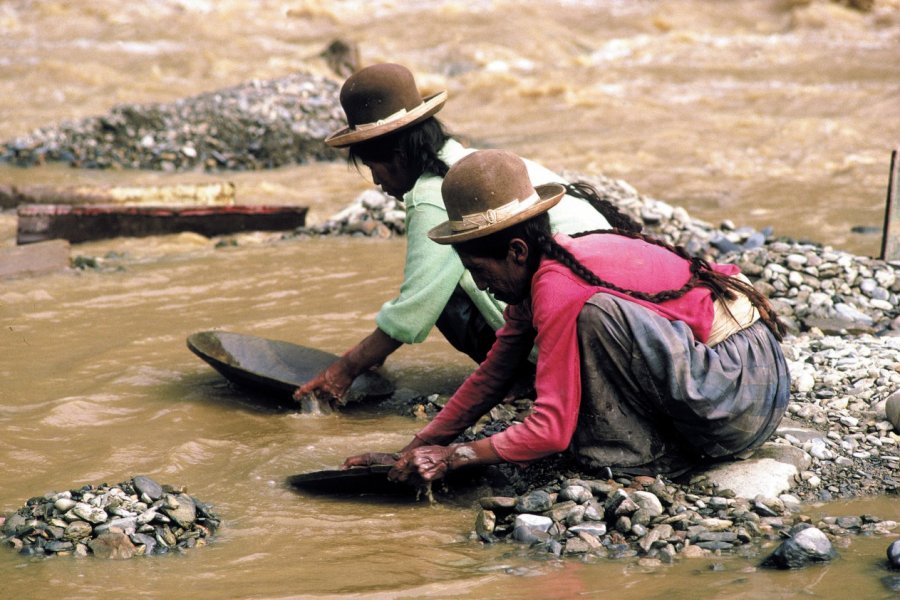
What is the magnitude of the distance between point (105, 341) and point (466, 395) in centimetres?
277

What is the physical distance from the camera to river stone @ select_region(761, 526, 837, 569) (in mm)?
2781

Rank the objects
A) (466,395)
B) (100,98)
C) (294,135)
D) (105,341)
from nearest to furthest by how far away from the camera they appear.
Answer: (466,395)
(105,341)
(294,135)
(100,98)

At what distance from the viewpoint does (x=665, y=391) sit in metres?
3.22

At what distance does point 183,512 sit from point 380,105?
65.9 inches

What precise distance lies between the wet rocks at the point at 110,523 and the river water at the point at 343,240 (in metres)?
0.08

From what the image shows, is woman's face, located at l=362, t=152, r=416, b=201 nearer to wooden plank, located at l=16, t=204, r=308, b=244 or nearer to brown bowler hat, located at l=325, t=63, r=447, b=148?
brown bowler hat, located at l=325, t=63, r=447, b=148

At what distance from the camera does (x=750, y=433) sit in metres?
3.38

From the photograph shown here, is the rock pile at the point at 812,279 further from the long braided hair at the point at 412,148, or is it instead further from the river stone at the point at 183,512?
the river stone at the point at 183,512

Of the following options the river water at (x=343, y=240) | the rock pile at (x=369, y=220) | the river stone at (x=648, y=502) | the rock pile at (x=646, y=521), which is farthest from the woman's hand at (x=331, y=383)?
the rock pile at (x=369, y=220)

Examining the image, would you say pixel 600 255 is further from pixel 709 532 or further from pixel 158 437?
pixel 158 437

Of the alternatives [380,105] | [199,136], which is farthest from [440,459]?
[199,136]

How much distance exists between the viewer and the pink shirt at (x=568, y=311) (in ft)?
10.2

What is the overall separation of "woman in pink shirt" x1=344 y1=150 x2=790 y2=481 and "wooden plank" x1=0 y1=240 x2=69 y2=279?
4.27 meters

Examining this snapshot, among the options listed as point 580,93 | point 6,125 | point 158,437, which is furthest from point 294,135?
point 158,437
